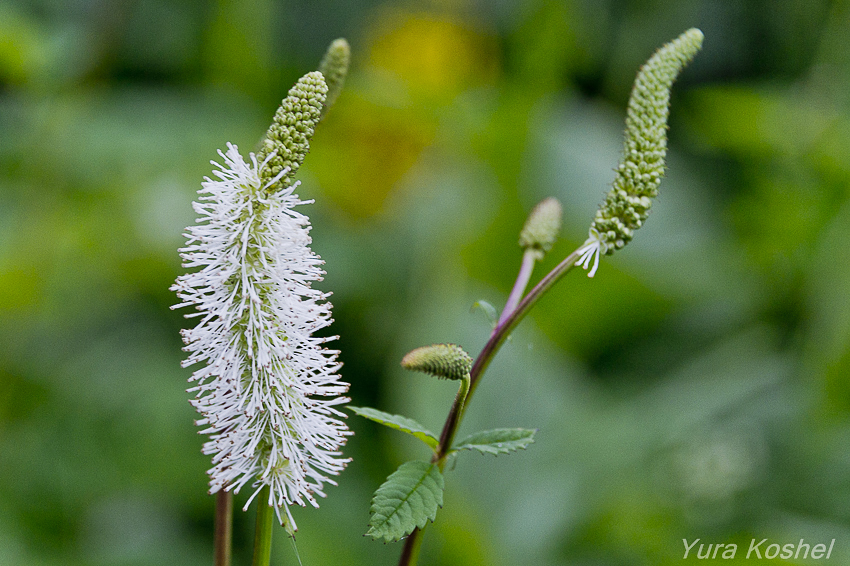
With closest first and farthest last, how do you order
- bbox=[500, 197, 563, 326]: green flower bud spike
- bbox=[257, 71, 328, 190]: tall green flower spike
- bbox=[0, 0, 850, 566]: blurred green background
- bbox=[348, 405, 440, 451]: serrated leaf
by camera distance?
bbox=[257, 71, 328, 190]: tall green flower spike → bbox=[348, 405, 440, 451]: serrated leaf → bbox=[500, 197, 563, 326]: green flower bud spike → bbox=[0, 0, 850, 566]: blurred green background

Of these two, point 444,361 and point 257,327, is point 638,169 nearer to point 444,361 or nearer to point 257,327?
point 444,361

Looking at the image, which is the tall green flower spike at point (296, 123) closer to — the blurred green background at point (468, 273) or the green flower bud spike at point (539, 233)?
the green flower bud spike at point (539, 233)

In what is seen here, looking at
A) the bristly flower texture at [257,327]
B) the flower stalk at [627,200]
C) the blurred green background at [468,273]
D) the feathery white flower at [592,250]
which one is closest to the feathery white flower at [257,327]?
the bristly flower texture at [257,327]

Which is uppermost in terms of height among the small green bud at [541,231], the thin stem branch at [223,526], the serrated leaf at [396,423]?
the small green bud at [541,231]

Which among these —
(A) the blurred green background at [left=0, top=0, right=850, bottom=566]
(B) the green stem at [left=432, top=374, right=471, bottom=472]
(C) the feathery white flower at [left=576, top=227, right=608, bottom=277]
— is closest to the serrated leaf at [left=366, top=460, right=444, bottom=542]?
(B) the green stem at [left=432, top=374, right=471, bottom=472]

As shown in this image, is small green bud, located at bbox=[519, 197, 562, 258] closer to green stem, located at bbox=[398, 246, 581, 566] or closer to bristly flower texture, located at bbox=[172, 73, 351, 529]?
green stem, located at bbox=[398, 246, 581, 566]

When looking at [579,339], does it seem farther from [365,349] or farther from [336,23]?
[336,23]

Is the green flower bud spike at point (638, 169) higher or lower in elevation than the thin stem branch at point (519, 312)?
higher
